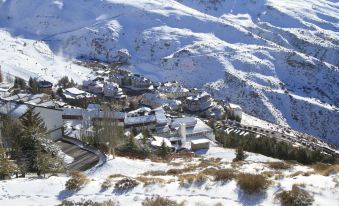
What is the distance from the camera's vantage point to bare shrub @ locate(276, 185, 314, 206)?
20.8 m

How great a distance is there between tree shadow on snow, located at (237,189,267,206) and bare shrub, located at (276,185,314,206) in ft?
2.80

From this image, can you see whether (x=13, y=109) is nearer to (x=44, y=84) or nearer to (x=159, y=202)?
(x=159, y=202)

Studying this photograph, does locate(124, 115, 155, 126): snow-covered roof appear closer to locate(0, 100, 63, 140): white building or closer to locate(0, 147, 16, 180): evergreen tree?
locate(0, 100, 63, 140): white building

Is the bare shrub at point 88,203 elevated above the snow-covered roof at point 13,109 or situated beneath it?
elevated above

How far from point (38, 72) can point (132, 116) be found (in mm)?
76005

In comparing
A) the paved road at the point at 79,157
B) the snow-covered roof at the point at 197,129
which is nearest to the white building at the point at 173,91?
the snow-covered roof at the point at 197,129

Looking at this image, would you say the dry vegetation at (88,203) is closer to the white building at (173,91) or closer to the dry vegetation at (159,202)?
the dry vegetation at (159,202)

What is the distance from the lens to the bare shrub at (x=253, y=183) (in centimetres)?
2270

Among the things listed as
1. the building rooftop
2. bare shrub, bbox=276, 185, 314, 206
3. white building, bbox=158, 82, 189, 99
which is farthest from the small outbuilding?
white building, bbox=158, 82, 189, 99

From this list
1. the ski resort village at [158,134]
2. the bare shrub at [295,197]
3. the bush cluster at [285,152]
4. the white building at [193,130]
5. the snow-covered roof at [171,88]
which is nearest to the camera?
the bare shrub at [295,197]

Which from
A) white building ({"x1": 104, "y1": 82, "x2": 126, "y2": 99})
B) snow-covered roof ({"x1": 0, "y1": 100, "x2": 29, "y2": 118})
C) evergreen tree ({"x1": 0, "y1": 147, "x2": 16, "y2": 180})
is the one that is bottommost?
white building ({"x1": 104, "y1": 82, "x2": 126, "y2": 99})

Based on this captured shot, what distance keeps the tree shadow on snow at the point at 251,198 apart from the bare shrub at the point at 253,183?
0.24 meters

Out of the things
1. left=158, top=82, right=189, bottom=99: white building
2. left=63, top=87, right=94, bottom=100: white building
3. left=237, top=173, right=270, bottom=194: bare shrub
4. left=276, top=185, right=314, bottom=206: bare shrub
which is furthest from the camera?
left=158, top=82, right=189, bottom=99: white building

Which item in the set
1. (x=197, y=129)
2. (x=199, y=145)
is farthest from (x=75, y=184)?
(x=197, y=129)
